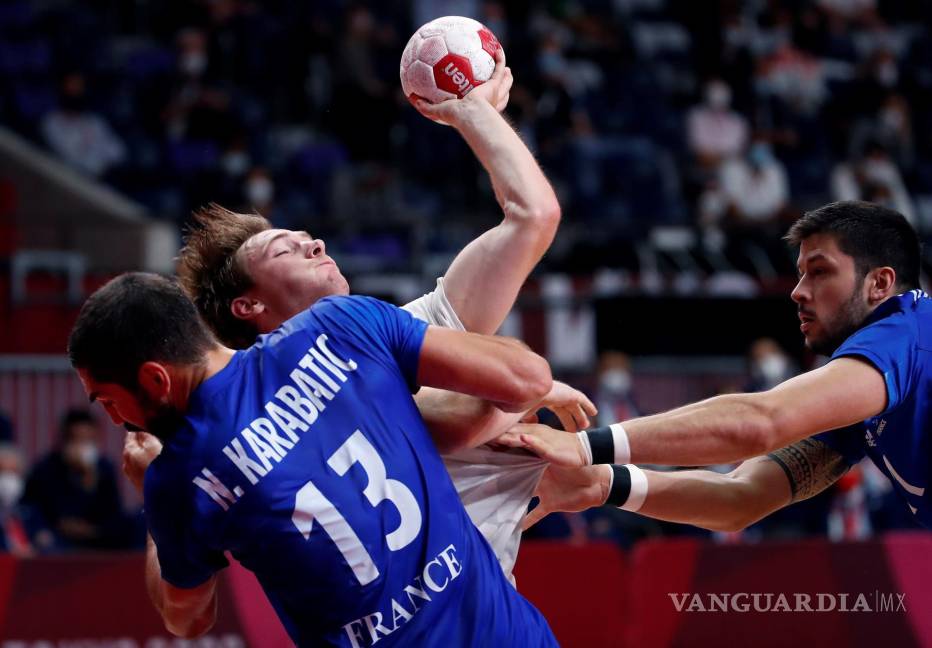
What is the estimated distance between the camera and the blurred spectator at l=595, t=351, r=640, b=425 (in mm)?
10586

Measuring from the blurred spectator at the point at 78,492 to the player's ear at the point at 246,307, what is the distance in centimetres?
631

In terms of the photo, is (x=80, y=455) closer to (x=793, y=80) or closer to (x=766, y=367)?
(x=766, y=367)

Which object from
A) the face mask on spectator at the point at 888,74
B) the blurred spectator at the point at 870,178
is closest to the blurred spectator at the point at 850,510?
the blurred spectator at the point at 870,178

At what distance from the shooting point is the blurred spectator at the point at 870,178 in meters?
15.4

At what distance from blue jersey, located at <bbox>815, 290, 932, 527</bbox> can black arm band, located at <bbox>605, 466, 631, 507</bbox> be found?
31.8 inches

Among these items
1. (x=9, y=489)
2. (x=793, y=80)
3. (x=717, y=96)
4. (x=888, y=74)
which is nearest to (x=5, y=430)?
(x=9, y=489)

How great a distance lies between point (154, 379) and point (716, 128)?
14.3 metres

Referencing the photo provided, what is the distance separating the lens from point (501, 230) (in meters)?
3.42

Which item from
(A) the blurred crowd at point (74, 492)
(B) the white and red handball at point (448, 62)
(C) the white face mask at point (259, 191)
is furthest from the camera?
(C) the white face mask at point (259, 191)

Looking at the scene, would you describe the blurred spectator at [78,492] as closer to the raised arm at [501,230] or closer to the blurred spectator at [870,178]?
the raised arm at [501,230]

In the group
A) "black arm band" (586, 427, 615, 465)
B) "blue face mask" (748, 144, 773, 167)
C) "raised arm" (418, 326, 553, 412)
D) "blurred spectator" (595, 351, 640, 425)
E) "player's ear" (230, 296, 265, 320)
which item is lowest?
"blurred spectator" (595, 351, 640, 425)

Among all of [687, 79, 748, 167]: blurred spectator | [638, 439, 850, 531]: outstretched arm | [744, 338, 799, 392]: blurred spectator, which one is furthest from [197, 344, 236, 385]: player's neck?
[687, 79, 748, 167]: blurred spectator

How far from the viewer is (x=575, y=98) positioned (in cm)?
1636

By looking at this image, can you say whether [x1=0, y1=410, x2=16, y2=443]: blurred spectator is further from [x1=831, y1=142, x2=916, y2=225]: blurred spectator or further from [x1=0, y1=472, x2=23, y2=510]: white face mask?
[x1=831, y1=142, x2=916, y2=225]: blurred spectator
